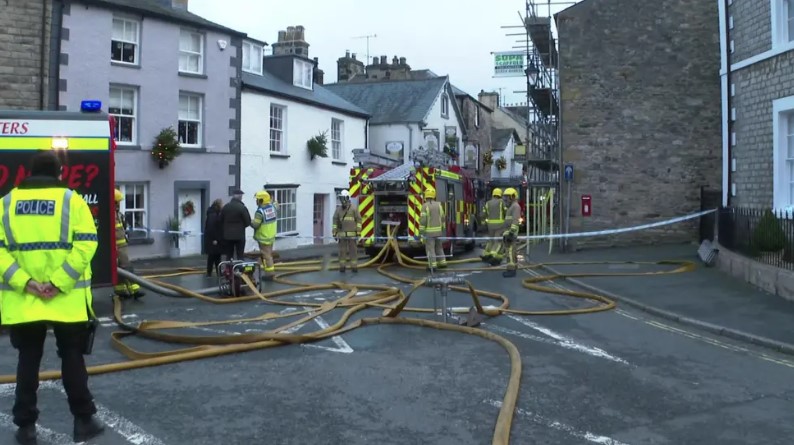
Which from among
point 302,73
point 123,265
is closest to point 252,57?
point 302,73

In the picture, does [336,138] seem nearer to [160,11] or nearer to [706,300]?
[160,11]

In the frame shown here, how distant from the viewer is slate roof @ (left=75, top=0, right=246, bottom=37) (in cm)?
1822

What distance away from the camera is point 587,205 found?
1992 cm

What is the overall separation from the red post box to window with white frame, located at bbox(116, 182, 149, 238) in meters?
11.7

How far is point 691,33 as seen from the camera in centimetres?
1956

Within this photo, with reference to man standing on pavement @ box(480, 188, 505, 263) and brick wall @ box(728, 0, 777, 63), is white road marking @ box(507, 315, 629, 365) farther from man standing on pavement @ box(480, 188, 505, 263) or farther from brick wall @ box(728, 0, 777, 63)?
brick wall @ box(728, 0, 777, 63)

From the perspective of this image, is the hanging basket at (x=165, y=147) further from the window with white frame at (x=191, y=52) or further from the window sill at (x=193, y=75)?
the window with white frame at (x=191, y=52)

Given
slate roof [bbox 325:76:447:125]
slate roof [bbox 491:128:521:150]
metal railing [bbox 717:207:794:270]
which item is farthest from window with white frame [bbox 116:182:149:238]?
slate roof [bbox 491:128:521:150]

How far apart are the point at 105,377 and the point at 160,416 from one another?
1.28 metres

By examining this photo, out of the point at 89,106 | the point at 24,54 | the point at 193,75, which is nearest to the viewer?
the point at 89,106

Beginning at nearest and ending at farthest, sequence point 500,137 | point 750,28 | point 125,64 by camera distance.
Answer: point 750,28
point 125,64
point 500,137

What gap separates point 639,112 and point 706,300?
10.3 meters

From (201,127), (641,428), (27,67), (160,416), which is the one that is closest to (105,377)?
(160,416)

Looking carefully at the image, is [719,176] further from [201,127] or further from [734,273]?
[201,127]
